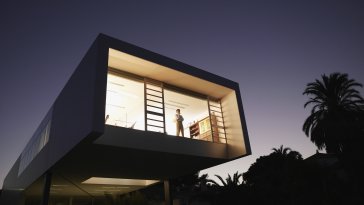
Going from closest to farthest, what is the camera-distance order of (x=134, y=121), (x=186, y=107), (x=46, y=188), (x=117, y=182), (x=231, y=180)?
(x=46, y=188) < (x=186, y=107) < (x=134, y=121) < (x=117, y=182) < (x=231, y=180)

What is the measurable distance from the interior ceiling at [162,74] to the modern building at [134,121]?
37mm

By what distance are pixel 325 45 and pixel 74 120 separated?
48.3ft

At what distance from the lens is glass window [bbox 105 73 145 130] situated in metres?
11.0

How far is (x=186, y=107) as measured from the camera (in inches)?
531

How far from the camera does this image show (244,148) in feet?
36.8

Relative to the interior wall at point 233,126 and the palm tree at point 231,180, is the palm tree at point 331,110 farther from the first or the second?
the interior wall at point 233,126

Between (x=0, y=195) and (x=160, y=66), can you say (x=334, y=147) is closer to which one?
(x=160, y=66)

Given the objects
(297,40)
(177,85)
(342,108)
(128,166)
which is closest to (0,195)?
(128,166)

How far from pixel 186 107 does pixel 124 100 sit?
2974 millimetres

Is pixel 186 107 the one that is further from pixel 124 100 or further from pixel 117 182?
pixel 117 182

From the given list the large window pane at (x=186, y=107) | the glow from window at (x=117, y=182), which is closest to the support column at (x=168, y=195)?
the glow from window at (x=117, y=182)

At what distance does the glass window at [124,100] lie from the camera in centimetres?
1101

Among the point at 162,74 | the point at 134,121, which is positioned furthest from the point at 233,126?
the point at 134,121

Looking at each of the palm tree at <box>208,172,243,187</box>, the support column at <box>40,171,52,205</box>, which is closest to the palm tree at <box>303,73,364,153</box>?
the palm tree at <box>208,172,243,187</box>
